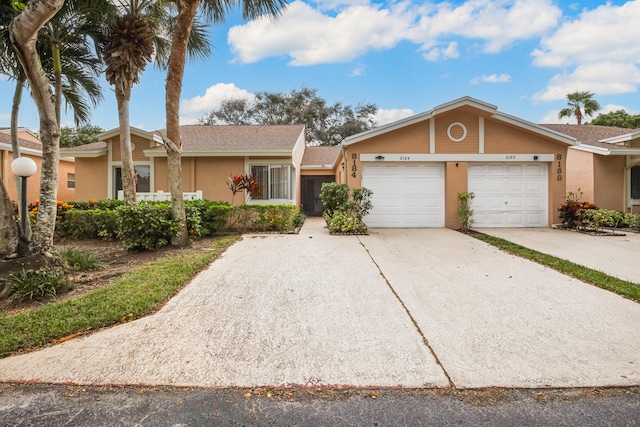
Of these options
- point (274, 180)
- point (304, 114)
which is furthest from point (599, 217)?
point (304, 114)

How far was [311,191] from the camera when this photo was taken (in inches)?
746

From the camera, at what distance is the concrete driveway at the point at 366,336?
2.82 meters

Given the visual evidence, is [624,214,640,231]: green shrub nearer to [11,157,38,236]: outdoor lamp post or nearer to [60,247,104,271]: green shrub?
[60,247,104,271]: green shrub

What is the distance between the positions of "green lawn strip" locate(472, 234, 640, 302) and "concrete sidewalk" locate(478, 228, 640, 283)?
0.25m

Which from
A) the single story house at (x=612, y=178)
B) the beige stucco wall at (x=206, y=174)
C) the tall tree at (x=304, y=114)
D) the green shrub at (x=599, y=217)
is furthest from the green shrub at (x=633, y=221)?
the tall tree at (x=304, y=114)

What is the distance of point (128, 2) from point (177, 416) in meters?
11.4

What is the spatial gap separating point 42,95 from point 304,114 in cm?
2651

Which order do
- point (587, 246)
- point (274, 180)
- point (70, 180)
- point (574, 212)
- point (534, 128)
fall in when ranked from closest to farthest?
point (587, 246) < point (574, 212) < point (534, 128) < point (274, 180) < point (70, 180)

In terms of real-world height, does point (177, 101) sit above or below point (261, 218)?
above

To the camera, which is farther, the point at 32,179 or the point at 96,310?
the point at 32,179

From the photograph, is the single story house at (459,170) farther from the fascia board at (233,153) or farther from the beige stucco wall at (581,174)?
the fascia board at (233,153)

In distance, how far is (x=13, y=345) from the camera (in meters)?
3.25

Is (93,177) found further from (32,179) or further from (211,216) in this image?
(211,216)

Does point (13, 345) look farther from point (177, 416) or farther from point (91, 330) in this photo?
point (177, 416)
